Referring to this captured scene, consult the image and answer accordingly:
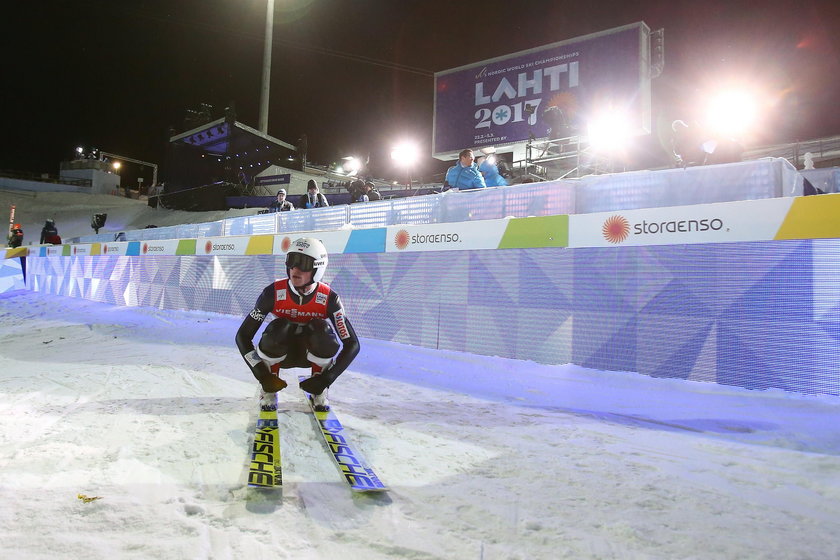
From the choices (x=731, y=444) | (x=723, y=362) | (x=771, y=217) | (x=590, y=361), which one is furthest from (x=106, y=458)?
(x=771, y=217)

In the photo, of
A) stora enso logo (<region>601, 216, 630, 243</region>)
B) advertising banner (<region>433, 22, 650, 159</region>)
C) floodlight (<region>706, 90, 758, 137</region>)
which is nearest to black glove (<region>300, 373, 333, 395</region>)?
stora enso logo (<region>601, 216, 630, 243</region>)

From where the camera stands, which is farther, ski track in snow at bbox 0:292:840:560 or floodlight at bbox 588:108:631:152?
floodlight at bbox 588:108:631:152

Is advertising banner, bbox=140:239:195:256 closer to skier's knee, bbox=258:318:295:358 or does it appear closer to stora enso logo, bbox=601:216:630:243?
skier's knee, bbox=258:318:295:358

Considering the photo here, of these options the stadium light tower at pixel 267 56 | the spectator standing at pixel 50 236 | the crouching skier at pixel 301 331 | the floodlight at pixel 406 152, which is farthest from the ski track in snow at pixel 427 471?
the stadium light tower at pixel 267 56

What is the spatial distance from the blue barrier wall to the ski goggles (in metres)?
2.70

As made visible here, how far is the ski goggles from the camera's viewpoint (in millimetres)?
3729

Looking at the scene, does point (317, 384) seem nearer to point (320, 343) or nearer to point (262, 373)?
point (320, 343)

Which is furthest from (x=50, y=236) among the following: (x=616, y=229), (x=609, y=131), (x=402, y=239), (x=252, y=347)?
(x=616, y=229)

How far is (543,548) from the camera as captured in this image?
196cm

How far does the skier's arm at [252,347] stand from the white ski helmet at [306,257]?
0.37m

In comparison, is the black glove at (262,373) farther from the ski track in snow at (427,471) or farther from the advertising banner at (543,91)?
the advertising banner at (543,91)

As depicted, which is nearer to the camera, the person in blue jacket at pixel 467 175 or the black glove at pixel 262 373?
the black glove at pixel 262 373

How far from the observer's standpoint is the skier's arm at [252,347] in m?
3.66

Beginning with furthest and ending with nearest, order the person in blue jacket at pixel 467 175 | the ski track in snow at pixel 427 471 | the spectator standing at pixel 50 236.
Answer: the spectator standing at pixel 50 236 → the person in blue jacket at pixel 467 175 → the ski track in snow at pixel 427 471
